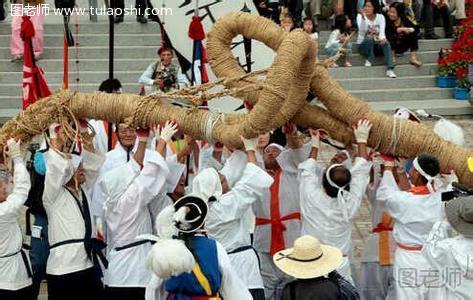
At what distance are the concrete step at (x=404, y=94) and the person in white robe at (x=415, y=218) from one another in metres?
9.38

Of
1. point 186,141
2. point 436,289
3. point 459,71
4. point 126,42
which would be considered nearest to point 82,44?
point 126,42

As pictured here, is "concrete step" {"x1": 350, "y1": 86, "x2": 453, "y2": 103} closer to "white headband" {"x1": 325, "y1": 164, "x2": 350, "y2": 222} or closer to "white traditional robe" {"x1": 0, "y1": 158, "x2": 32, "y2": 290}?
"white headband" {"x1": 325, "y1": 164, "x2": 350, "y2": 222}

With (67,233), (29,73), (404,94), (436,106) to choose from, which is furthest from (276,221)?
(404,94)

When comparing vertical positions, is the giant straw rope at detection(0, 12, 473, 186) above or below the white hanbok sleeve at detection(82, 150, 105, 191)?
above

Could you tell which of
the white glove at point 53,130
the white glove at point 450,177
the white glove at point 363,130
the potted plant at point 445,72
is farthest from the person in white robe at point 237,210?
the potted plant at point 445,72

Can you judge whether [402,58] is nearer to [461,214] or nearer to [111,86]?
[111,86]

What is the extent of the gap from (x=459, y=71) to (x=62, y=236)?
10242 millimetres

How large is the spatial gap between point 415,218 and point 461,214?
69 cm

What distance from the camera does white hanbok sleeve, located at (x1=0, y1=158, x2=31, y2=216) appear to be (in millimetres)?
5527

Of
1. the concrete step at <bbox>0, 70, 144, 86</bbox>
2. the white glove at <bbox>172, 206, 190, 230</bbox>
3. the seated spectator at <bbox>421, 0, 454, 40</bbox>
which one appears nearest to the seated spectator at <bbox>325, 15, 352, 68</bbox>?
the seated spectator at <bbox>421, 0, 454, 40</bbox>

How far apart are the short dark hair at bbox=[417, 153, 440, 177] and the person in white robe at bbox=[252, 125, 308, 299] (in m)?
1.05

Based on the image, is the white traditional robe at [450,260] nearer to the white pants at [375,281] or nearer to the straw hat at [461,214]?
the straw hat at [461,214]

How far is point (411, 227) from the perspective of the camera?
18.6 feet

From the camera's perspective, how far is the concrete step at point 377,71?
1537 cm
